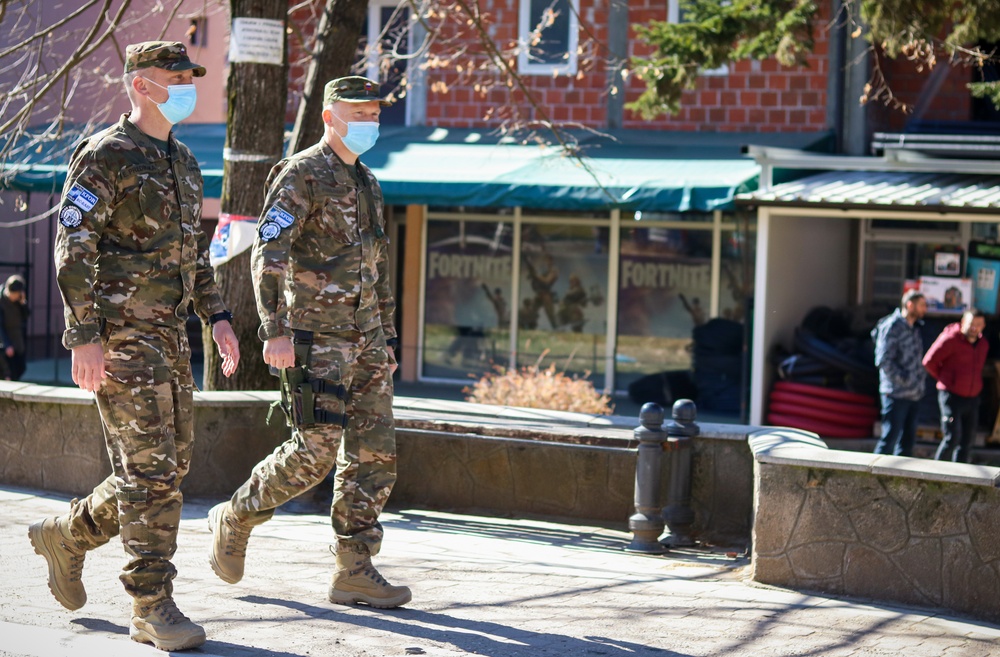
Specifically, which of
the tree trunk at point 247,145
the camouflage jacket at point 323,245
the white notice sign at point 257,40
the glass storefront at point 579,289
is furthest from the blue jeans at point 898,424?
the camouflage jacket at point 323,245

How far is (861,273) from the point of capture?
612 inches

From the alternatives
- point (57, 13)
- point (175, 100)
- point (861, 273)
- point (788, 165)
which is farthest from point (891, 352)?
point (57, 13)

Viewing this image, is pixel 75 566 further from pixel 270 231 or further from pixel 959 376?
pixel 959 376

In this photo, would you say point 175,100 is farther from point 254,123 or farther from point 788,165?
point 788,165

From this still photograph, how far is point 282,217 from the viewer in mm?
5195

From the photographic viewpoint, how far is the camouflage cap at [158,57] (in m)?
4.84

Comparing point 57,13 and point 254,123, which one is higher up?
point 57,13

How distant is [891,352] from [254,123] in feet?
19.3

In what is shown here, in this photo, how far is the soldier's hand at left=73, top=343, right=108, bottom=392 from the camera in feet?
14.7

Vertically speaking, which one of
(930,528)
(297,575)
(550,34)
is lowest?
(297,575)

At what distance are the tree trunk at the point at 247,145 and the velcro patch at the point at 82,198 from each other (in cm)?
365

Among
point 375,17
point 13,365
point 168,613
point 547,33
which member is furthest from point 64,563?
point 375,17

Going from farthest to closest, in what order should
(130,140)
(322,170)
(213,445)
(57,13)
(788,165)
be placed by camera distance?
1. (57,13)
2. (788,165)
3. (213,445)
4. (322,170)
5. (130,140)

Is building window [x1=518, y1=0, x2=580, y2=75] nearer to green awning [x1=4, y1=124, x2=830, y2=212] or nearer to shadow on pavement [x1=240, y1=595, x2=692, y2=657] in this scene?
green awning [x1=4, y1=124, x2=830, y2=212]
